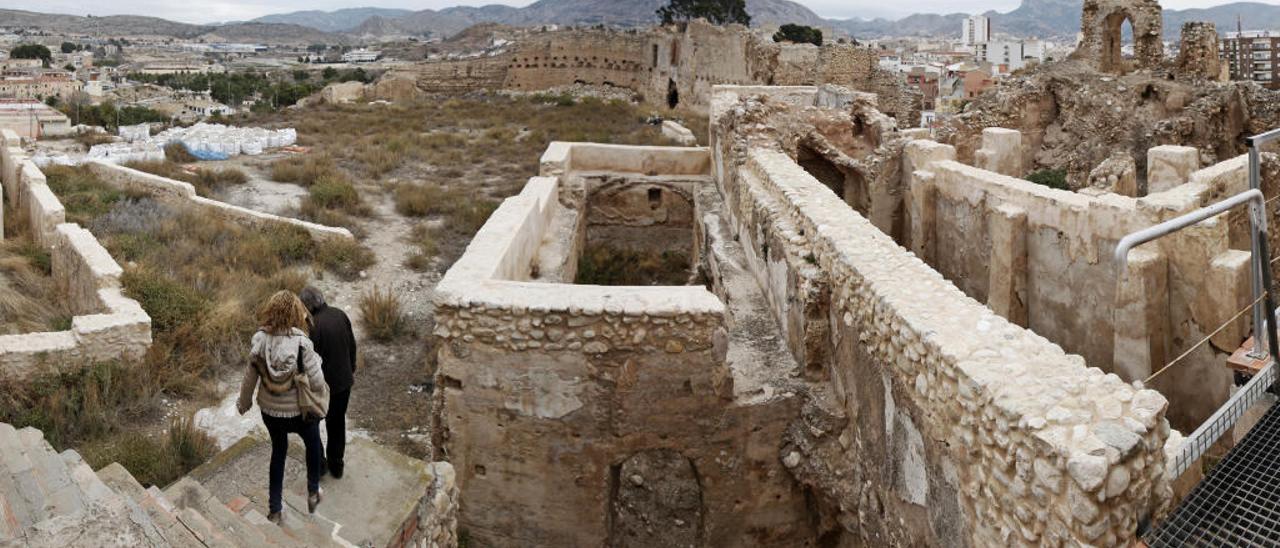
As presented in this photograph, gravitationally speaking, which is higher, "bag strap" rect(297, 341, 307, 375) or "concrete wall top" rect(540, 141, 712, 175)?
"concrete wall top" rect(540, 141, 712, 175)

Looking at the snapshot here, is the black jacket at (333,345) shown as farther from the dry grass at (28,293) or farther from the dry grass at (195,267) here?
the dry grass at (28,293)

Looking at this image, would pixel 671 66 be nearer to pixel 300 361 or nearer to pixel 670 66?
pixel 670 66

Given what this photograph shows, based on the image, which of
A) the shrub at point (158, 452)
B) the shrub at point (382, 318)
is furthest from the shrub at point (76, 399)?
the shrub at point (382, 318)

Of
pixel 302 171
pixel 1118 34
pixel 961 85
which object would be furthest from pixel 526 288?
pixel 961 85

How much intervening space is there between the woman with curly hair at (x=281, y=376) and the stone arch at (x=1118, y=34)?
2011 cm

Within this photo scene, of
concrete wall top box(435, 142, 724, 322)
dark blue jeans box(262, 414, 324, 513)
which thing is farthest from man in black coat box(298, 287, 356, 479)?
concrete wall top box(435, 142, 724, 322)

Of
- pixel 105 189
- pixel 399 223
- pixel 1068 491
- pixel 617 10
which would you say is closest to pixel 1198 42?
pixel 399 223

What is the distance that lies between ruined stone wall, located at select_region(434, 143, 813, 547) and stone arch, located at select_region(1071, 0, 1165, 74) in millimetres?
17737

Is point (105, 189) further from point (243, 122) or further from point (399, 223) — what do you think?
point (243, 122)

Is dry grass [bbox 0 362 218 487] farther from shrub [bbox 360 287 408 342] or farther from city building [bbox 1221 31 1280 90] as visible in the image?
city building [bbox 1221 31 1280 90]

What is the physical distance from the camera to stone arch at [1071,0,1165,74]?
19.9 meters

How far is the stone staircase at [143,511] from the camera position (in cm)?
232

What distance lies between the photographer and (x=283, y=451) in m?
4.28

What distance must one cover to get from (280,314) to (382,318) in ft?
15.4
